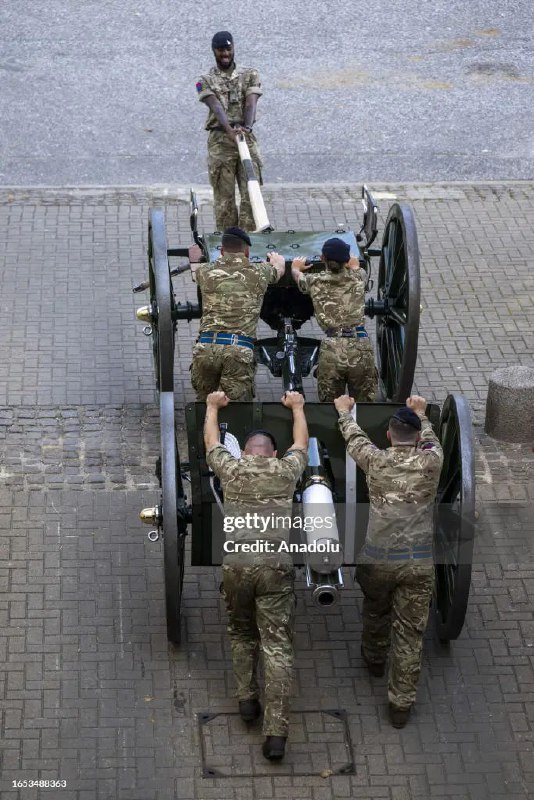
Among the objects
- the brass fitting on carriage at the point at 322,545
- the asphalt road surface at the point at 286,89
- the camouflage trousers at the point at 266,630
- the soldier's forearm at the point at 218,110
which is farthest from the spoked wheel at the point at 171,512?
the asphalt road surface at the point at 286,89

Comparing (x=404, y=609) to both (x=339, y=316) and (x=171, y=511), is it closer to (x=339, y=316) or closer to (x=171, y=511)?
(x=171, y=511)

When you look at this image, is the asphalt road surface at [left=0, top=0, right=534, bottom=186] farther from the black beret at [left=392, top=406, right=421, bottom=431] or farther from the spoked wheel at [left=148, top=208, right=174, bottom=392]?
the black beret at [left=392, top=406, right=421, bottom=431]

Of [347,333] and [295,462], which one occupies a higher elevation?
[295,462]

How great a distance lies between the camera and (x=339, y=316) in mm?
8883

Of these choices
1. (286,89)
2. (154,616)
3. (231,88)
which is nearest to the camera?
(154,616)

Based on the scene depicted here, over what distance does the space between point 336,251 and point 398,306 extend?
1.01 meters

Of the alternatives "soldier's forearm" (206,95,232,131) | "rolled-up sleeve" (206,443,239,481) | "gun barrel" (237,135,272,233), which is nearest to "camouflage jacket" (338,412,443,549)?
"rolled-up sleeve" (206,443,239,481)

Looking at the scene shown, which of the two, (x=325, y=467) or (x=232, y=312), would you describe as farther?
(x=232, y=312)

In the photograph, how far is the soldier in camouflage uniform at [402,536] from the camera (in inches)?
277

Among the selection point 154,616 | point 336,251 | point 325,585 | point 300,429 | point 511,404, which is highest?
point 336,251

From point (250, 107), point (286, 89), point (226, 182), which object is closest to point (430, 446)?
point (250, 107)

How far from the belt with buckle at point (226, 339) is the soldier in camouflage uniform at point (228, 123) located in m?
3.17

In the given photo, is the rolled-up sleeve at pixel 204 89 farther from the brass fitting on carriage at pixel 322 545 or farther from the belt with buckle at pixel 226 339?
the brass fitting on carriage at pixel 322 545

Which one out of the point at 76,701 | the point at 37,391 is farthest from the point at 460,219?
the point at 76,701
